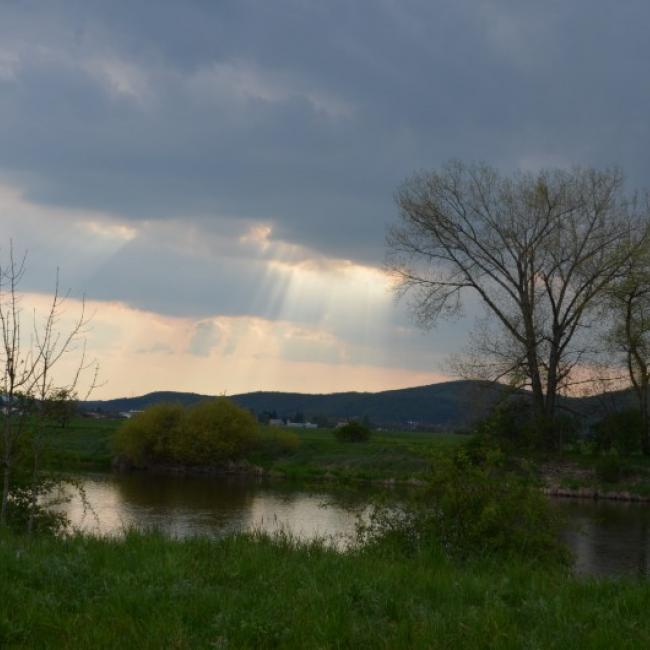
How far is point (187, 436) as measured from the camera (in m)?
53.3

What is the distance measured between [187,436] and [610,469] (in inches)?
1061

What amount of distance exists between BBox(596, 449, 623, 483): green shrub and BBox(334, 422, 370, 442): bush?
91.0ft

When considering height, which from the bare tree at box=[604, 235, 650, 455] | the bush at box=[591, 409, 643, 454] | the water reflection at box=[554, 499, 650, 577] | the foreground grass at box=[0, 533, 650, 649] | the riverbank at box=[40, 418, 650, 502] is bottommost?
the water reflection at box=[554, 499, 650, 577]

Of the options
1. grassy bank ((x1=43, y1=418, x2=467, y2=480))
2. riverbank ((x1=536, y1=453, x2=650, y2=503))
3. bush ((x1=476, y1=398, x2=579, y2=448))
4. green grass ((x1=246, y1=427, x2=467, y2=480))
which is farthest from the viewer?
grassy bank ((x1=43, y1=418, x2=467, y2=480))

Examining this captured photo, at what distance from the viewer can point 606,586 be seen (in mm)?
8320

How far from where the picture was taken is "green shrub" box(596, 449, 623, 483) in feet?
126

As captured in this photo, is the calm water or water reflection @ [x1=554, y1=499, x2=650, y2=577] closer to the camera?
water reflection @ [x1=554, y1=499, x2=650, y2=577]

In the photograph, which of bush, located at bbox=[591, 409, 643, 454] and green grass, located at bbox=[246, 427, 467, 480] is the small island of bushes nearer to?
green grass, located at bbox=[246, 427, 467, 480]

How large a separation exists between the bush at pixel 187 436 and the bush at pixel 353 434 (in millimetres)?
11187

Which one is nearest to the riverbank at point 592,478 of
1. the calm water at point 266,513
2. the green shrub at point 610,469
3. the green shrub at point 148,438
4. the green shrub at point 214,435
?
the green shrub at point 610,469

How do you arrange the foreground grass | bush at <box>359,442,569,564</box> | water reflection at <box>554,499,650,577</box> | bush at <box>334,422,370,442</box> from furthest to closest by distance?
bush at <box>334,422,370,442</box>, water reflection at <box>554,499,650,577</box>, bush at <box>359,442,569,564</box>, the foreground grass

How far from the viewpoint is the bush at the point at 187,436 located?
52938 millimetres

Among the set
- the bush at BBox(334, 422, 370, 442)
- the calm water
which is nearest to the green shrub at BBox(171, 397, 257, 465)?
the calm water

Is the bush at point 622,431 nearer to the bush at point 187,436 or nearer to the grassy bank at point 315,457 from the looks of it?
the grassy bank at point 315,457
